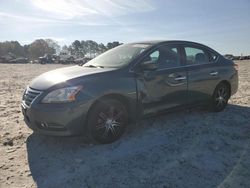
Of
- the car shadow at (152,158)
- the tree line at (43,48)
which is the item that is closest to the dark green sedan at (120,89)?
the car shadow at (152,158)

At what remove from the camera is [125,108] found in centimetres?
456

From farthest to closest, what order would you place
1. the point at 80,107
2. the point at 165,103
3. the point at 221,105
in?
the point at 221,105, the point at 165,103, the point at 80,107

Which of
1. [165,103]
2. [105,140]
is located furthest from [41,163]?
[165,103]

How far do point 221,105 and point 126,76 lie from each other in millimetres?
2943

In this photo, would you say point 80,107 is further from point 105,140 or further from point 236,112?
point 236,112

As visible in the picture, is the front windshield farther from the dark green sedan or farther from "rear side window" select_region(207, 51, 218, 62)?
"rear side window" select_region(207, 51, 218, 62)

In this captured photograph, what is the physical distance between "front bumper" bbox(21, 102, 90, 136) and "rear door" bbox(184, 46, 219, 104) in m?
2.44

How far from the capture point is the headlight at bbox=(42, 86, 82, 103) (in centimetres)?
398

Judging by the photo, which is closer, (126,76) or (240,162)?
(240,162)

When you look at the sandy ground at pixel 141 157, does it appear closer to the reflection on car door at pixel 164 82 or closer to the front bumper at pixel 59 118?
the front bumper at pixel 59 118

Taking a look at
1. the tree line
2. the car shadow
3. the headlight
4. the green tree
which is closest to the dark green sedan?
the headlight

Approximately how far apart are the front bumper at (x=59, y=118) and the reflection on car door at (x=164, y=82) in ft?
3.75

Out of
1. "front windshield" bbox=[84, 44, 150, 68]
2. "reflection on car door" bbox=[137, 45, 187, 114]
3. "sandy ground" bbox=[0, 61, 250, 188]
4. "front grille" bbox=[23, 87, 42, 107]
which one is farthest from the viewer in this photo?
"front windshield" bbox=[84, 44, 150, 68]

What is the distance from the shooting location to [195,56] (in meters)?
5.80
